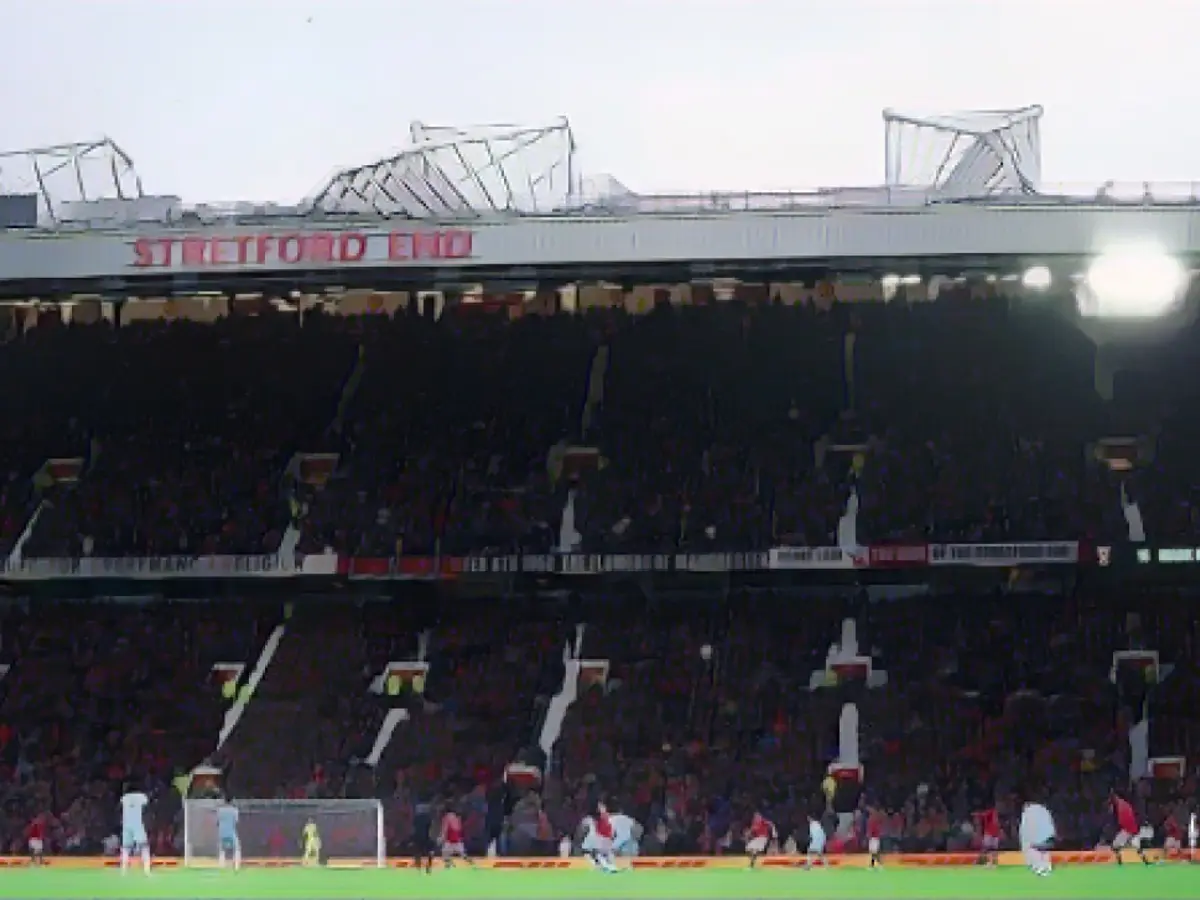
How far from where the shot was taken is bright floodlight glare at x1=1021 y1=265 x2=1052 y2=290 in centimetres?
3437

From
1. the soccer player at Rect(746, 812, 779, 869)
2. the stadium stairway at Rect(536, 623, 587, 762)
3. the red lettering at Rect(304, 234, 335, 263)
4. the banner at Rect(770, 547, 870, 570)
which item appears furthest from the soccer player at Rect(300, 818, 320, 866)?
the banner at Rect(770, 547, 870, 570)

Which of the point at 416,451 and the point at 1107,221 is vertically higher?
the point at 1107,221

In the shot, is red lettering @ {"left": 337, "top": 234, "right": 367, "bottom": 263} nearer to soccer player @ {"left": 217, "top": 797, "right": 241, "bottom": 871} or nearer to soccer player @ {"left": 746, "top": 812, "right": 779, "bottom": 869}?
soccer player @ {"left": 217, "top": 797, "right": 241, "bottom": 871}

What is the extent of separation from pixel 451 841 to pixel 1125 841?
1041cm

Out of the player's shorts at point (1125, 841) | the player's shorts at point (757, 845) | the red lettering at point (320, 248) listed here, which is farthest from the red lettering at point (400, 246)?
the player's shorts at point (1125, 841)

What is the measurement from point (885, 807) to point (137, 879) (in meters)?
11.9

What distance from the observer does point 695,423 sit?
133 ft

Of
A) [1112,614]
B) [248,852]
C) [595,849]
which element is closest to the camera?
[595,849]

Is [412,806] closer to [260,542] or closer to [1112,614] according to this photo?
[260,542]

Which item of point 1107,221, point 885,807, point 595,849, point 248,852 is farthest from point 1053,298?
point 248,852

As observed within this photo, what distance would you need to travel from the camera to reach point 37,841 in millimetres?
33688

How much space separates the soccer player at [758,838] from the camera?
3067 cm

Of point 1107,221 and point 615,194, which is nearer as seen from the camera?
point 1107,221

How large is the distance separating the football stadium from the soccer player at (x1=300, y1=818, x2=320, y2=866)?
0.23 meters
